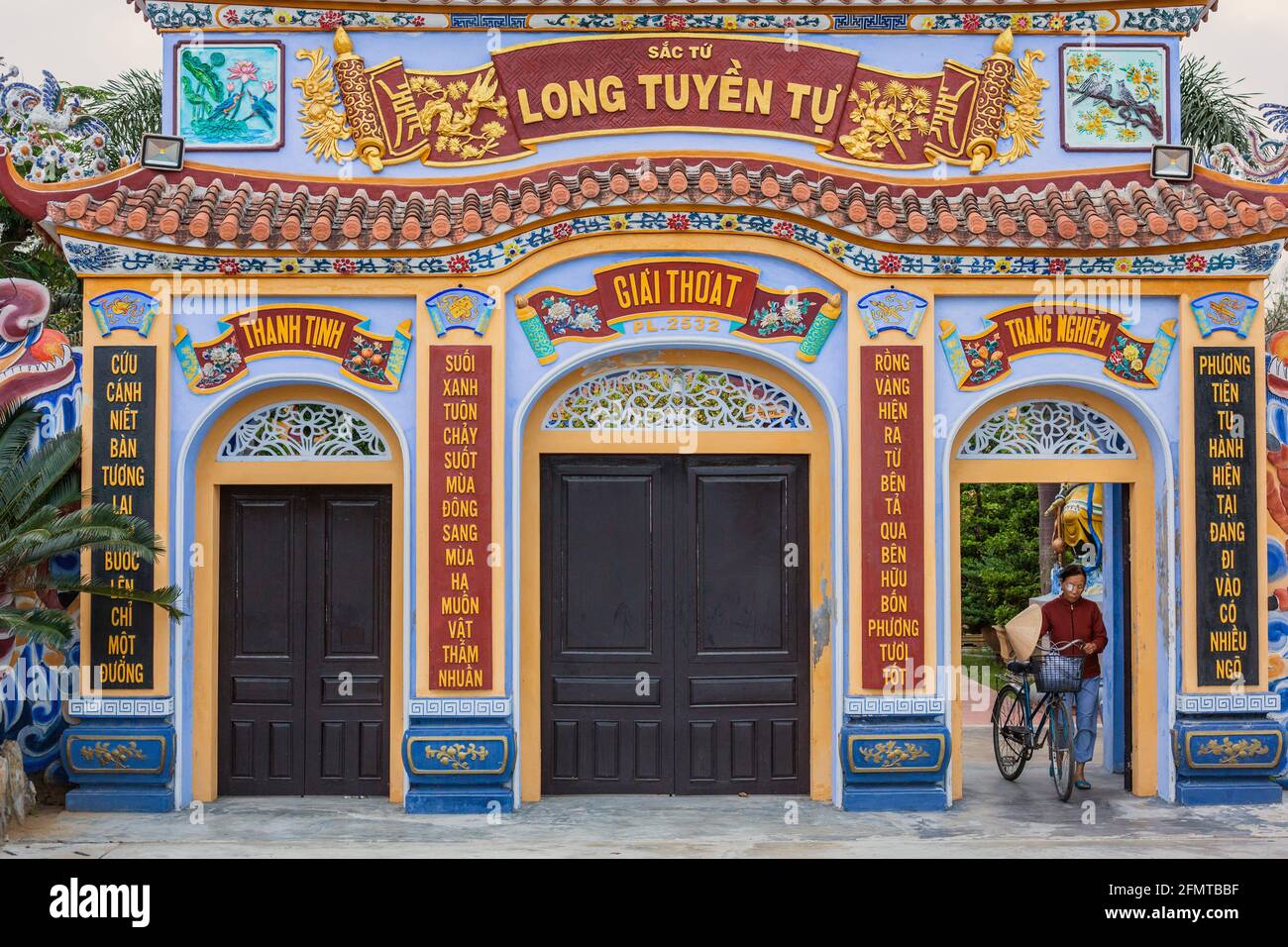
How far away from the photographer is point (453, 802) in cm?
1012

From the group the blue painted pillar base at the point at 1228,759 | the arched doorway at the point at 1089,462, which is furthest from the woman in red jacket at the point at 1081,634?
the blue painted pillar base at the point at 1228,759

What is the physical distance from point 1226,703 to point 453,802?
5926 millimetres

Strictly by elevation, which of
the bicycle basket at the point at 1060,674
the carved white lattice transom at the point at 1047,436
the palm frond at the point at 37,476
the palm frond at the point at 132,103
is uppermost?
the palm frond at the point at 132,103

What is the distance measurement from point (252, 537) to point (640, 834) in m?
3.88

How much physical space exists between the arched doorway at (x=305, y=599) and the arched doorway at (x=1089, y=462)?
4.57m

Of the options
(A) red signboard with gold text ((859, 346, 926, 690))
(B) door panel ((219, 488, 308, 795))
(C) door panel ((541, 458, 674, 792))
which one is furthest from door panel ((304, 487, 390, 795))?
(A) red signboard with gold text ((859, 346, 926, 690))

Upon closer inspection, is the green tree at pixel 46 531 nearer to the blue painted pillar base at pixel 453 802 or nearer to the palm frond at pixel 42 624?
the palm frond at pixel 42 624

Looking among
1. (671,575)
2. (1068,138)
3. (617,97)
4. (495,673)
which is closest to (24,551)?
(495,673)

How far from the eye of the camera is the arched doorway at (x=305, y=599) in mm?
10633

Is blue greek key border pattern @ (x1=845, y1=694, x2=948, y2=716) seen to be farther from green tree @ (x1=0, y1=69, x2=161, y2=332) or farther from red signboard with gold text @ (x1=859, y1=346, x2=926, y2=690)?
green tree @ (x1=0, y1=69, x2=161, y2=332)

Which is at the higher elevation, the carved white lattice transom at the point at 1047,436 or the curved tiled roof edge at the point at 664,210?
the curved tiled roof edge at the point at 664,210

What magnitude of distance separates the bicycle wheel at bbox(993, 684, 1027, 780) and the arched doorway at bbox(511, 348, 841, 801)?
1.76 metres

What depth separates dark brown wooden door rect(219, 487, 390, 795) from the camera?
10648 mm

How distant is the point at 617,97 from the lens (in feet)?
35.6
